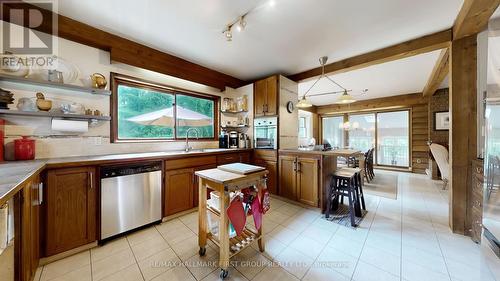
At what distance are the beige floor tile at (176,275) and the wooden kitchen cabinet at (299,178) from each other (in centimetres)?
198

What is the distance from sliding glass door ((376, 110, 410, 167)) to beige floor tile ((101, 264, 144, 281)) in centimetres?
732

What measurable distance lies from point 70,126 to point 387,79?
586cm

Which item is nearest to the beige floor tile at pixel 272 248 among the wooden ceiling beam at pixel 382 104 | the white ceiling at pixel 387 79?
the white ceiling at pixel 387 79

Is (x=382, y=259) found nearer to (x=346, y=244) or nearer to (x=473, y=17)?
(x=346, y=244)

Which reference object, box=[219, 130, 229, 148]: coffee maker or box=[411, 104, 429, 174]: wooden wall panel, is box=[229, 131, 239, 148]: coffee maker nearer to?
box=[219, 130, 229, 148]: coffee maker

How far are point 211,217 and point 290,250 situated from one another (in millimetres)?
887

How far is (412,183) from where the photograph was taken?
436 cm

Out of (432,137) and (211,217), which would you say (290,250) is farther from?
(432,137)

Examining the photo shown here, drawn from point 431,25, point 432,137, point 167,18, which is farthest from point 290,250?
point 432,137

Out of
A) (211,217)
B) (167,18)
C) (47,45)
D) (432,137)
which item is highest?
(167,18)

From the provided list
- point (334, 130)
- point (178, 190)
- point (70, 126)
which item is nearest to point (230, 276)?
point (178, 190)

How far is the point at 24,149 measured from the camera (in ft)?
5.80

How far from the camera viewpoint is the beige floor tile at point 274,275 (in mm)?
1468

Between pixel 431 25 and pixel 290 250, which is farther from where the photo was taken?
pixel 431 25
